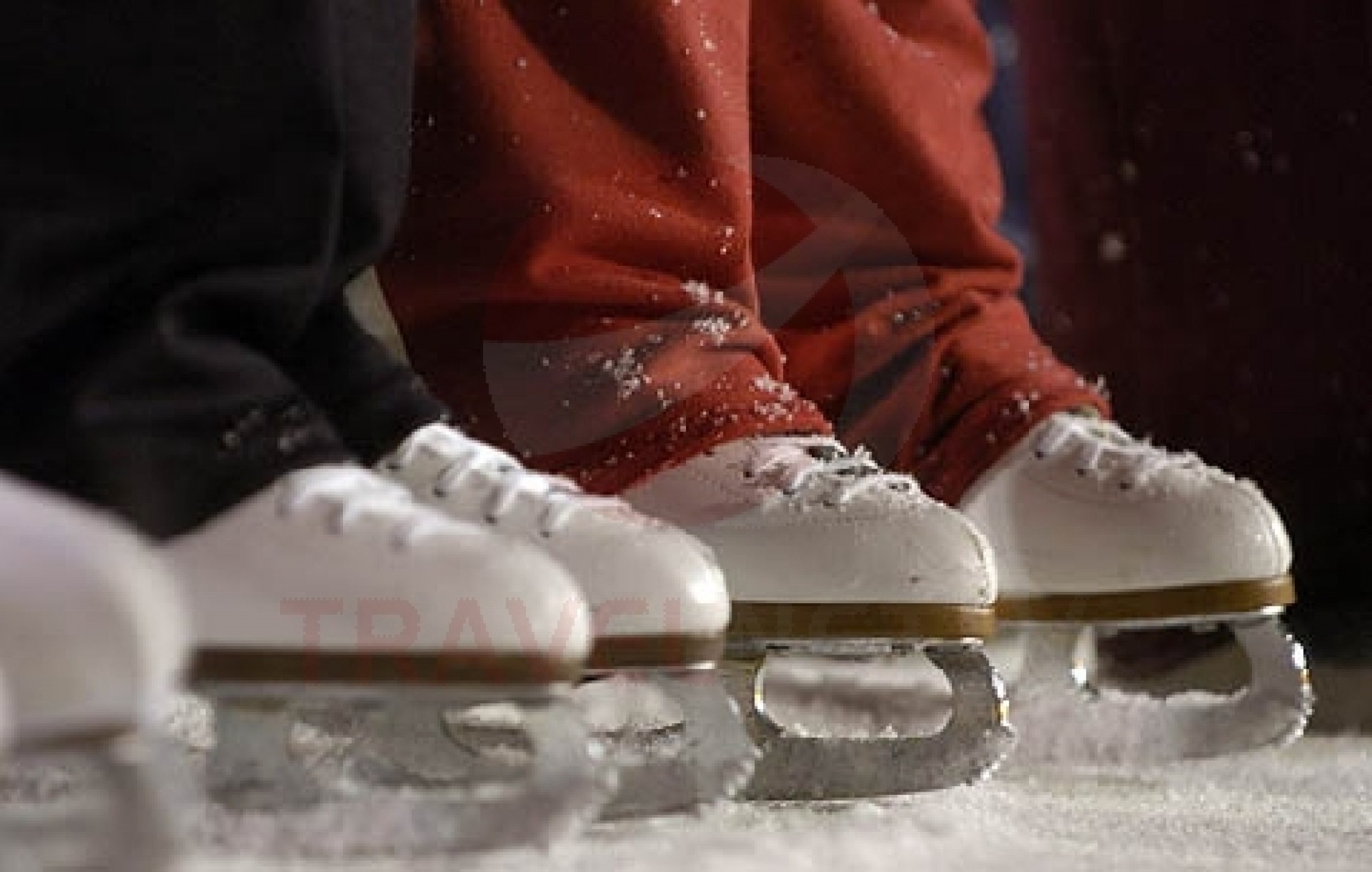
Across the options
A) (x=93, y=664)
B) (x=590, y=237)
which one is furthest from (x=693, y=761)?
(x=93, y=664)

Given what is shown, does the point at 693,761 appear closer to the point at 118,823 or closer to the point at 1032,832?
the point at 1032,832

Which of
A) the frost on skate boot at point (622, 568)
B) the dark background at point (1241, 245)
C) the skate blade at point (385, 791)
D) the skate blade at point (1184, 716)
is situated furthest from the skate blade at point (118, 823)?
the dark background at point (1241, 245)

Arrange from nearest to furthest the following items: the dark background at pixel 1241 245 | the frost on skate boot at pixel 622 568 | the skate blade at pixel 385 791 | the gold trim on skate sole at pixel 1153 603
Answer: the skate blade at pixel 385 791, the frost on skate boot at pixel 622 568, the gold trim on skate sole at pixel 1153 603, the dark background at pixel 1241 245

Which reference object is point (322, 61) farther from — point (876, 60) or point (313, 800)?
point (876, 60)

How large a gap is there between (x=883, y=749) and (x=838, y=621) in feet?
0.18

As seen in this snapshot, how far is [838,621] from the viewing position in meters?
0.86

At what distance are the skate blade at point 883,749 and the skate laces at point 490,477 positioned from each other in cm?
17

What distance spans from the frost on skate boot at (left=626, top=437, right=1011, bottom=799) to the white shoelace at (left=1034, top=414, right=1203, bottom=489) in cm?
20

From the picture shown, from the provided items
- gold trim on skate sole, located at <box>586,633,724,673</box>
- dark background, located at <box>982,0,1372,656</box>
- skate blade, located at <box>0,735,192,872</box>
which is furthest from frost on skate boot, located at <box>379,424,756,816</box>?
dark background, located at <box>982,0,1372,656</box>

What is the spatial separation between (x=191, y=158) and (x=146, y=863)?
264 mm

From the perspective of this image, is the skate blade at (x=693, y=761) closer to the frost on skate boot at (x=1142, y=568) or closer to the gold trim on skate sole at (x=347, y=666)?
the gold trim on skate sole at (x=347, y=666)

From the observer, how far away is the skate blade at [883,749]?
0.85 m

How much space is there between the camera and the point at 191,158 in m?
0.66

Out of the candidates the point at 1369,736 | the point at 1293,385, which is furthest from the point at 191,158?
the point at 1293,385
